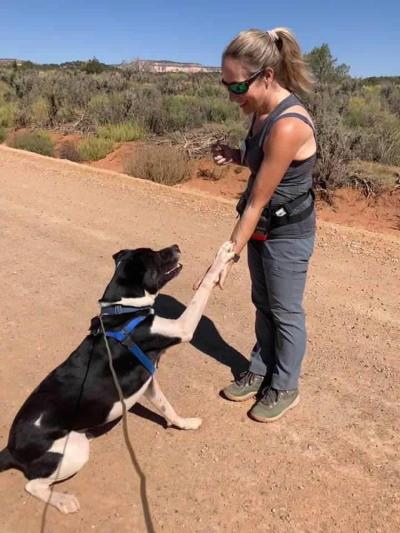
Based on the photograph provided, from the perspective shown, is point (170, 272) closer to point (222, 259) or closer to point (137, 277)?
point (137, 277)

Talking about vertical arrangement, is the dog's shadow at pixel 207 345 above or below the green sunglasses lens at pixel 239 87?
below

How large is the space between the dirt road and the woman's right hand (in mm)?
1599

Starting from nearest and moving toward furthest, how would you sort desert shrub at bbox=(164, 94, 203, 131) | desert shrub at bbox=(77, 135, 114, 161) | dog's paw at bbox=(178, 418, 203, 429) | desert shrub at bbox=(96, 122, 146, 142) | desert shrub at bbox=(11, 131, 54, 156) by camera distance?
dog's paw at bbox=(178, 418, 203, 429) → desert shrub at bbox=(77, 135, 114, 161) → desert shrub at bbox=(11, 131, 54, 156) → desert shrub at bbox=(96, 122, 146, 142) → desert shrub at bbox=(164, 94, 203, 131)

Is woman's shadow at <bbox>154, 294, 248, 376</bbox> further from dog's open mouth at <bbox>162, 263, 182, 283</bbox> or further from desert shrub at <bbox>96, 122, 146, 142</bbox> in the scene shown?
desert shrub at <bbox>96, 122, 146, 142</bbox>

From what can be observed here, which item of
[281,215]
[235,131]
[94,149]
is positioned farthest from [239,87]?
[94,149]

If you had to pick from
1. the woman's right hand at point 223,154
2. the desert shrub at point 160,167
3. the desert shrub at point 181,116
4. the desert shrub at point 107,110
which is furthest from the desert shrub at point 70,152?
the woman's right hand at point 223,154

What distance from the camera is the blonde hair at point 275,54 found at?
259 centimetres

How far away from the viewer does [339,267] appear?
5.94 m

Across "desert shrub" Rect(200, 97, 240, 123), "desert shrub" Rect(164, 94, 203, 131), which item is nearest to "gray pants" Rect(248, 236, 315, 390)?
"desert shrub" Rect(164, 94, 203, 131)

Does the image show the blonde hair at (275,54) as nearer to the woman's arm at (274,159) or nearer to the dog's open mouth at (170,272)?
the woman's arm at (274,159)

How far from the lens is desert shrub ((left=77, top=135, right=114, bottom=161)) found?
12359 millimetres

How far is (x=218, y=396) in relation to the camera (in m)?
3.83

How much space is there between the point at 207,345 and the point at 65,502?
188cm

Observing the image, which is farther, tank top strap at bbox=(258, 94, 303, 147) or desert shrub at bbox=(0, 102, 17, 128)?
desert shrub at bbox=(0, 102, 17, 128)
